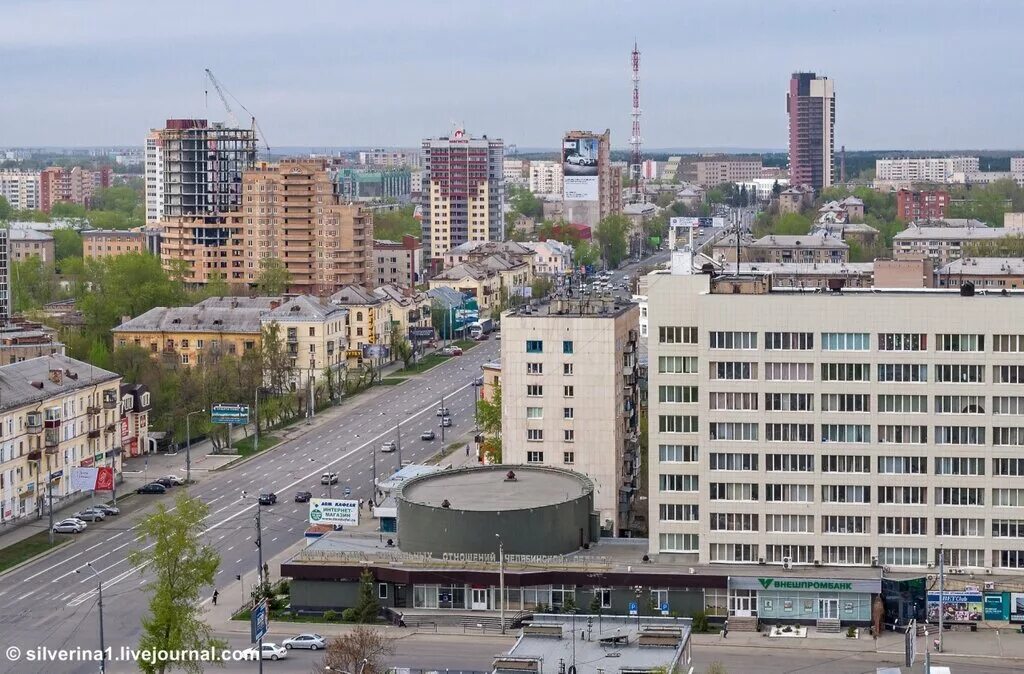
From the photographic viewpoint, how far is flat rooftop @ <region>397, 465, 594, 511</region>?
233 ft

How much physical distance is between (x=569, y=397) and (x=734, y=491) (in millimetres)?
12155

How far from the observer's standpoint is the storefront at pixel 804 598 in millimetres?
66875

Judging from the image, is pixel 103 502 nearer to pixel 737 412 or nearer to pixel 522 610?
pixel 522 610

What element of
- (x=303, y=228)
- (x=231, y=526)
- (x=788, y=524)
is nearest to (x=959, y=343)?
(x=788, y=524)

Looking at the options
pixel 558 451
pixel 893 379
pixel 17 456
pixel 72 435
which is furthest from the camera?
pixel 72 435

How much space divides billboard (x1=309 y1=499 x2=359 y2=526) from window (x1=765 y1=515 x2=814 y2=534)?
61.9ft

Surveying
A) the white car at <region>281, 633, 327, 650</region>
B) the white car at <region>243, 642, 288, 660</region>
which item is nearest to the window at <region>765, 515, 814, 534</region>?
the white car at <region>281, 633, 327, 650</region>

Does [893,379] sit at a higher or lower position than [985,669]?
higher

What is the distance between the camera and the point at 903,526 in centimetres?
6800

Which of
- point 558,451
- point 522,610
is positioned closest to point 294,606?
point 522,610

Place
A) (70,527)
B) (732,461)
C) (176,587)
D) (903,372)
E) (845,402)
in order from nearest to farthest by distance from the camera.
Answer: (176,587), (903,372), (845,402), (732,461), (70,527)

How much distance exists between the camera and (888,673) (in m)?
55.3

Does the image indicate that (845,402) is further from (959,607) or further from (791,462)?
(959,607)

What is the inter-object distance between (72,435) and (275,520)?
12.2 m
